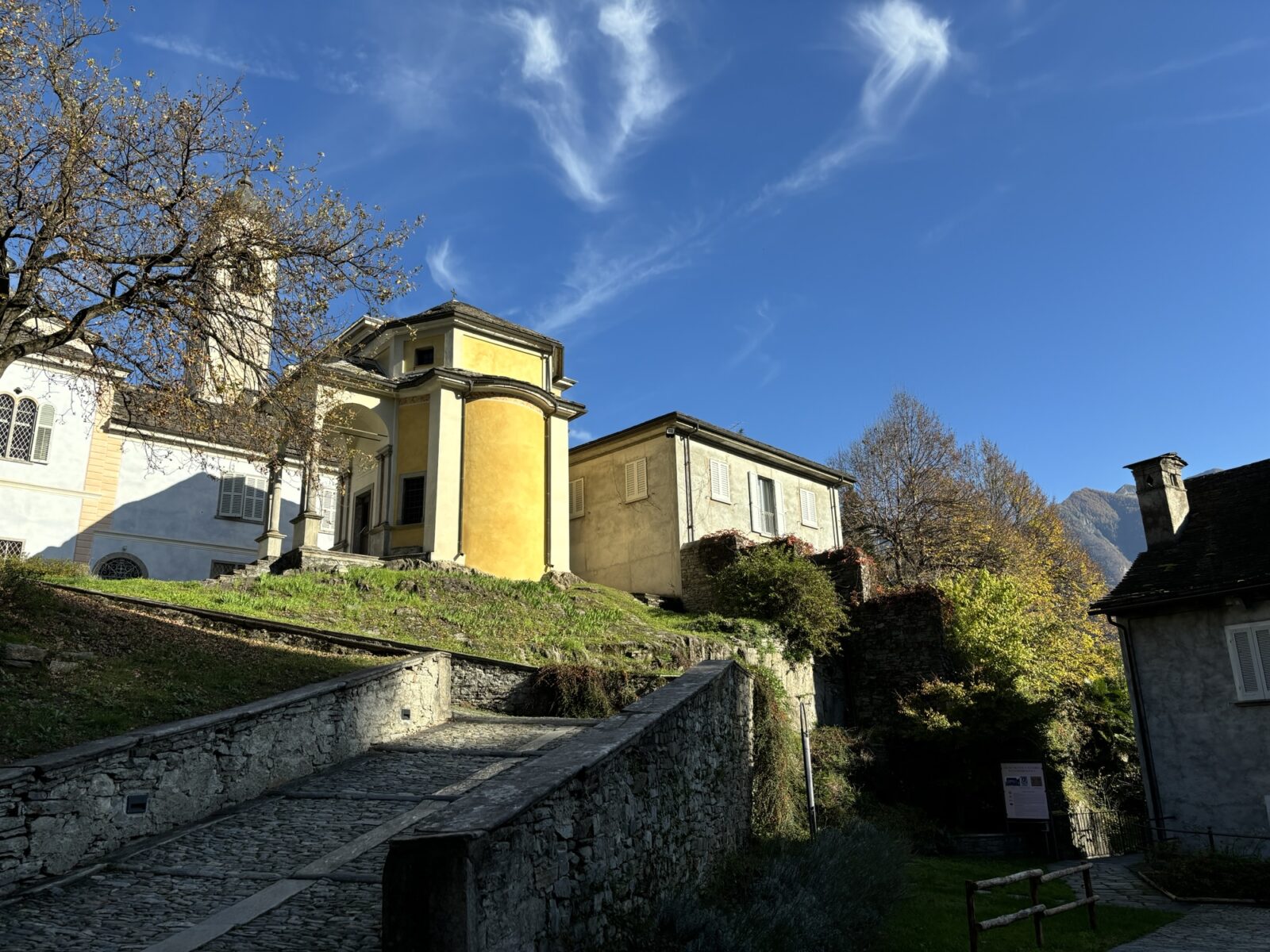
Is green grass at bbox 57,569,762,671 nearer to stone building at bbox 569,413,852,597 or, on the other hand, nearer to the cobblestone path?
stone building at bbox 569,413,852,597

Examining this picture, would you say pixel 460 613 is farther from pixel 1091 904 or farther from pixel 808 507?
pixel 808 507

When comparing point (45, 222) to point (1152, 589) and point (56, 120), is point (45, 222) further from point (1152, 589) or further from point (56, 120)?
point (1152, 589)

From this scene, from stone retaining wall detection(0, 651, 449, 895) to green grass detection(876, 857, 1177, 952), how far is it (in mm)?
6595

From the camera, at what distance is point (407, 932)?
503 centimetres

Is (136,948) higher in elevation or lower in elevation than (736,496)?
lower

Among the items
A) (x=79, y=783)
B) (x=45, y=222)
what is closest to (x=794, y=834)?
(x=79, y=783)

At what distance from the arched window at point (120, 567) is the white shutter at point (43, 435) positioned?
11.7ft

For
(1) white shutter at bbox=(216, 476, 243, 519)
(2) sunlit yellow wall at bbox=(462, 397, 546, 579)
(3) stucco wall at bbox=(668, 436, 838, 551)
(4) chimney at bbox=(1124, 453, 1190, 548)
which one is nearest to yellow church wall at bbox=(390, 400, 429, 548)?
(2) sunlit yellow wall at bbox=(462, 397, 546, 579)

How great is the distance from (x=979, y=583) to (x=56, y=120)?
2192cm

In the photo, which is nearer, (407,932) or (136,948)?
(407,932)

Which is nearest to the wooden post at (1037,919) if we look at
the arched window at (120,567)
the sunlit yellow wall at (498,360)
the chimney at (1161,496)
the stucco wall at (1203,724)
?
the stucco wall at (1203,724)

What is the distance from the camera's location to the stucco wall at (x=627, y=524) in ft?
90.5

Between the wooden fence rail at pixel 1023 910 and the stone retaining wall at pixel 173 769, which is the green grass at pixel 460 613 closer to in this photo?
the stone retaining wall at pixel 173 769

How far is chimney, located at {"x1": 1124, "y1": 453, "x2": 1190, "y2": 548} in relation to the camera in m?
19.3
